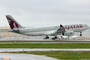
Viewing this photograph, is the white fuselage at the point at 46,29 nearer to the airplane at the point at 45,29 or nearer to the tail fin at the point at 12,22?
the airplane at the point at 45,29

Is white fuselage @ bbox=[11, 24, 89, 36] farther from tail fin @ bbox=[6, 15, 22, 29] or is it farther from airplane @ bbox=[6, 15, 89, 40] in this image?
tail fin @ bbox=[6, 15, 22, 29]

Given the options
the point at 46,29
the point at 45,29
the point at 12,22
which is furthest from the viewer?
the point at 46,29

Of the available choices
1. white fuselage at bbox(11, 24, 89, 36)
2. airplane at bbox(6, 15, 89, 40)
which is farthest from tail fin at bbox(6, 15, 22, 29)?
white fuselage at bbox(11, 24, 89, 36)

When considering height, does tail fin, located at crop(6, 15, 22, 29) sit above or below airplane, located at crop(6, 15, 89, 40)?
above

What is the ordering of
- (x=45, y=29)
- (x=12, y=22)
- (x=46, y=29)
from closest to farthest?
(x=12, y=22)
(x=45, y=29)
(x=46, y=29)

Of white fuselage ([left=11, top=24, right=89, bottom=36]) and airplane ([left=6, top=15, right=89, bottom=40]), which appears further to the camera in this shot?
white fuselage ([left=11, top=24, right=89, bottom=36])

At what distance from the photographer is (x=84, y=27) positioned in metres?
82.1

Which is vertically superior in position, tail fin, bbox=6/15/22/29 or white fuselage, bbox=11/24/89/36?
tail fin, bbox=6/15/22/29

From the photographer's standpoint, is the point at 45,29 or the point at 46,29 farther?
the point at 46,29

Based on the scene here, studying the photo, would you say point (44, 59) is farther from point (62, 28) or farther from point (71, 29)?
point (71, 29)

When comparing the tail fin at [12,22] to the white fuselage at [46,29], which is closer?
the tail fin at [12,22]

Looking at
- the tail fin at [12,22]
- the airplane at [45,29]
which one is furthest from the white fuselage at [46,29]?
the tail fin at [12,22]

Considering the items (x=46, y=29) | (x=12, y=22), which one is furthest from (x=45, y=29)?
(x=12, y=22)

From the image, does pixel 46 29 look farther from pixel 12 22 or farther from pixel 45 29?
pixel 12 22
